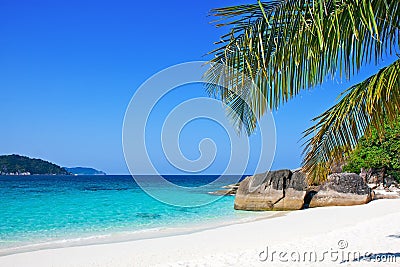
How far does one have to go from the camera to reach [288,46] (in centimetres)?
266

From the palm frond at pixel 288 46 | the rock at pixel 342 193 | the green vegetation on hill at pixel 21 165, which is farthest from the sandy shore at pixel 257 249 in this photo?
the green vegetation on hill at pixel 21 165

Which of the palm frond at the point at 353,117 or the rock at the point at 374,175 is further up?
the palm frond at the point at 353,117

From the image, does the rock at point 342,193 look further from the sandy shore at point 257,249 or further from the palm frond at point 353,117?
the palm frond at point 353,117

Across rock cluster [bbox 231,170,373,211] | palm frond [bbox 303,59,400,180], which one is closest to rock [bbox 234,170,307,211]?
rock cluster [bbox 231,170,373,211]

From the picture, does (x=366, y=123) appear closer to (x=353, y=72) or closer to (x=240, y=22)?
(x=353, y=72)

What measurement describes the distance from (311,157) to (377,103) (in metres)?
1.02

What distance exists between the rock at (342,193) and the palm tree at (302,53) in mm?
13324

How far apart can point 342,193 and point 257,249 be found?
9828 millimetres

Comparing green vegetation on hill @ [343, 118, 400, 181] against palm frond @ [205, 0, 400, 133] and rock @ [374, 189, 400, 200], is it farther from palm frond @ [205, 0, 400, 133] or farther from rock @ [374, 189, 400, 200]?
palm frond @ [205, 0, 400, 133]

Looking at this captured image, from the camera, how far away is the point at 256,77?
3027 mm

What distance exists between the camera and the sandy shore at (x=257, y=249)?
6.72 meters

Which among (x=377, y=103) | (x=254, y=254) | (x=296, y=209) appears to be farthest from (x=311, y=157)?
(x=296, y=209)

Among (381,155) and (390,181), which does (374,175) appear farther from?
(381,155)

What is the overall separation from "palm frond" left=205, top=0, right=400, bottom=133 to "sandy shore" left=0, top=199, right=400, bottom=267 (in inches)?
153
